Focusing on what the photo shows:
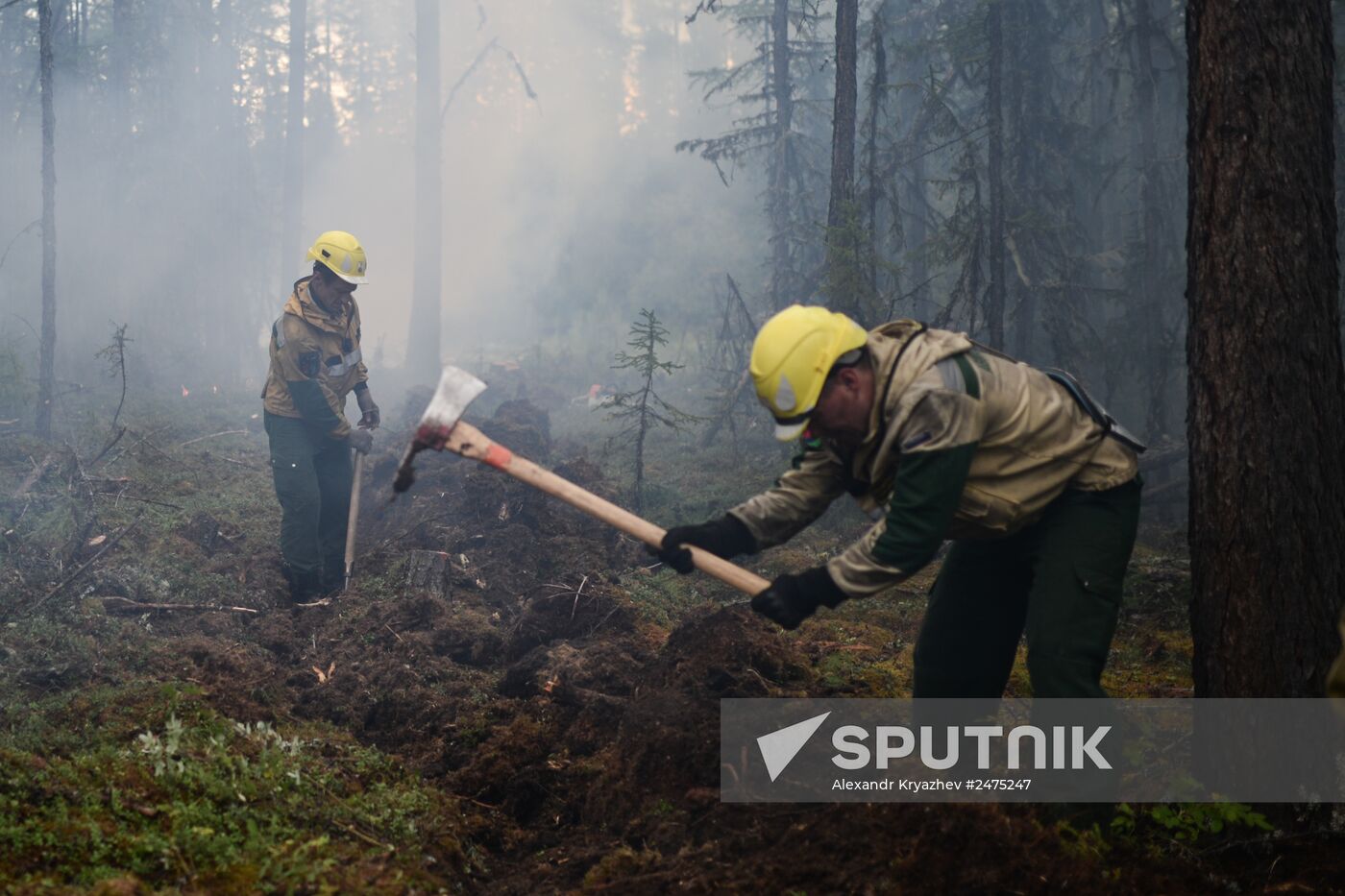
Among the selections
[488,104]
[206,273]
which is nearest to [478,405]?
[206,273]

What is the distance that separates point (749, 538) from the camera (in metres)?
4.14

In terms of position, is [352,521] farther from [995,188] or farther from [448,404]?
[995,188]

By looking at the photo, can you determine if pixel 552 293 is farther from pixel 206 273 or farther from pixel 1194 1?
pixel 1194 1

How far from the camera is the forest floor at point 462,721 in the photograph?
3225 millimetres

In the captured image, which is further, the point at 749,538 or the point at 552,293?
the point at 552,293

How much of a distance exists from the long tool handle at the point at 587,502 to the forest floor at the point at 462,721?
849 millimetres

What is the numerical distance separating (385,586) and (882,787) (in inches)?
203

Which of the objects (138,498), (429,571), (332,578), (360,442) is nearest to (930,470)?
(429,571)

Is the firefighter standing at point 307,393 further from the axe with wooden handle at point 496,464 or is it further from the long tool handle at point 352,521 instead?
the axe with wooden handle at point 496,464

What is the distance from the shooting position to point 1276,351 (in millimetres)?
3674

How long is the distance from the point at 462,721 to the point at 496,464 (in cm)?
165

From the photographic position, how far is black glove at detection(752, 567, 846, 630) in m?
3.57

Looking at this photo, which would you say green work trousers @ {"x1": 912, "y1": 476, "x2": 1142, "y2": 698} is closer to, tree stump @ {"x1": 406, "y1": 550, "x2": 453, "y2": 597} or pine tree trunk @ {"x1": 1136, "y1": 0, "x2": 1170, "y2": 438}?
tree stump @ {"x1": 406, "y1": 550, "x2": 453, "y2": 597}

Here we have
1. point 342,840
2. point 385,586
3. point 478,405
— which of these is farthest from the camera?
point 478,405
